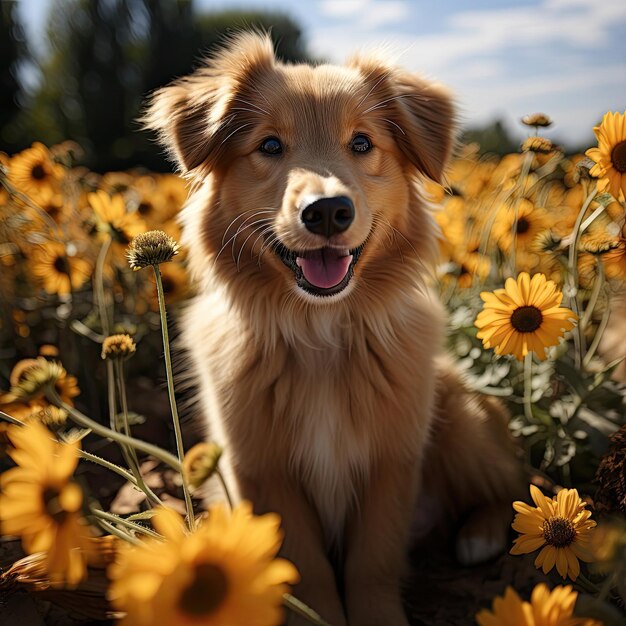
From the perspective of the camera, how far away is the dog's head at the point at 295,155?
7.54 ft

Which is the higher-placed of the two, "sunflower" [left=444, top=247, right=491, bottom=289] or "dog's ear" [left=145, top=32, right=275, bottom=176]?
"dog's ear" [left=145, top=32, right=275, bottom=176]

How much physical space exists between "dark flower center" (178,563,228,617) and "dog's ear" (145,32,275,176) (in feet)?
5.85

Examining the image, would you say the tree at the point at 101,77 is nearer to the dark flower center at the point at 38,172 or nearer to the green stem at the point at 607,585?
the dark flower center at the point at 38,172

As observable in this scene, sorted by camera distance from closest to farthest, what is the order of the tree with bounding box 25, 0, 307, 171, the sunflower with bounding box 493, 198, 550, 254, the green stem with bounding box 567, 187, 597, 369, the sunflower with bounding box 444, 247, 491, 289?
the green stem with bounding box 567, 187, 597, 369, the sunflower with bounding box 493, 198, 550, 254, the sunflower with bounding box 444, 247, 491, 289, the tree with bounding box 25, 0, 307, 171

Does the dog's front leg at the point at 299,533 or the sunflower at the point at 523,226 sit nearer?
the dog's front leg at the point at 299,533

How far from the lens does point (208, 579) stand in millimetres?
989

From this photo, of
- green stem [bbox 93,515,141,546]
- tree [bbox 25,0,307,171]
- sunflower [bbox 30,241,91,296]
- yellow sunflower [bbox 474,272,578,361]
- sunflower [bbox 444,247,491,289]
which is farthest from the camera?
tree [bbox 25,0,307,171]

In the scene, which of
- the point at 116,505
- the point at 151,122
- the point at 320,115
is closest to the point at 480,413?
the point at 320,115

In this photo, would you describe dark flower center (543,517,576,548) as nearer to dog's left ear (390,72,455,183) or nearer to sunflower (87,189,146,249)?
dog's left ear (390,72,455,183)

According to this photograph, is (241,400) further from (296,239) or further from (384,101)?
(384,101)

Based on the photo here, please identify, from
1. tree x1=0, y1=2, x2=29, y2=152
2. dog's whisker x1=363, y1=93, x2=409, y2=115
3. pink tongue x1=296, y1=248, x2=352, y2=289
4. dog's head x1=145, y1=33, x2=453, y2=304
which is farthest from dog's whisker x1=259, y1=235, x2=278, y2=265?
tree x1=0, y1=2, x2=29, y2=152

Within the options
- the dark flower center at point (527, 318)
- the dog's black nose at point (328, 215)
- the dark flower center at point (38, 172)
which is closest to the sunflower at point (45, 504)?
the dog's black nose at point (328, 215)

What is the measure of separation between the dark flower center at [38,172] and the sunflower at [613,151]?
269cm

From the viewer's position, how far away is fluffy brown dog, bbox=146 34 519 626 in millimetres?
2369
